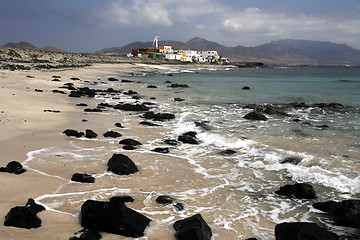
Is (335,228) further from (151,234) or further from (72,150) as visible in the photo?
(72,150)

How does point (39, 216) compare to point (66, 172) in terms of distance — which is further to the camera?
point (66, 172)

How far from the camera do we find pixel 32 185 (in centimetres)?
574

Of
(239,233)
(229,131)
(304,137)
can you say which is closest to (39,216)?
(239,233)

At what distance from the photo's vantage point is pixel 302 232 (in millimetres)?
4117

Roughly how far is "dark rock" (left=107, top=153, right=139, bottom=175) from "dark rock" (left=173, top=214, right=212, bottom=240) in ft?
8.45

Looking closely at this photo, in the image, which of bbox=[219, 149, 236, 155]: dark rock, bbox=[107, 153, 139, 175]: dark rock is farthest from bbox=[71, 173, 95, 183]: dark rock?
bbox=[219, 149, 236, 155]: dark rock

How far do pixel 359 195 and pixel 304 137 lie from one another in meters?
5.19

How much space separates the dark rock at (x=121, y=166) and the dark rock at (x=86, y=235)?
2.49 m

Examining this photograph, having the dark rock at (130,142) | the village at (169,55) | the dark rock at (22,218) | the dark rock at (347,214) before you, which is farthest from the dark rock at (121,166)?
A: the village at (169,55)

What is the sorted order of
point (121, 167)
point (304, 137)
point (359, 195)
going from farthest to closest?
point (304, 137), point (121, 167), point (359, 195)

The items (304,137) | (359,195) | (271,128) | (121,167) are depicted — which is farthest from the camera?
(271,128)

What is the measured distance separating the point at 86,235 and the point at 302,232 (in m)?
2.88

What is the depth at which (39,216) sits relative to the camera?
4.65 metres

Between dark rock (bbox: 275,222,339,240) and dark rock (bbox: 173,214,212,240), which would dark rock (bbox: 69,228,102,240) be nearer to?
dark rock (bbox: 173,214,212,240)
